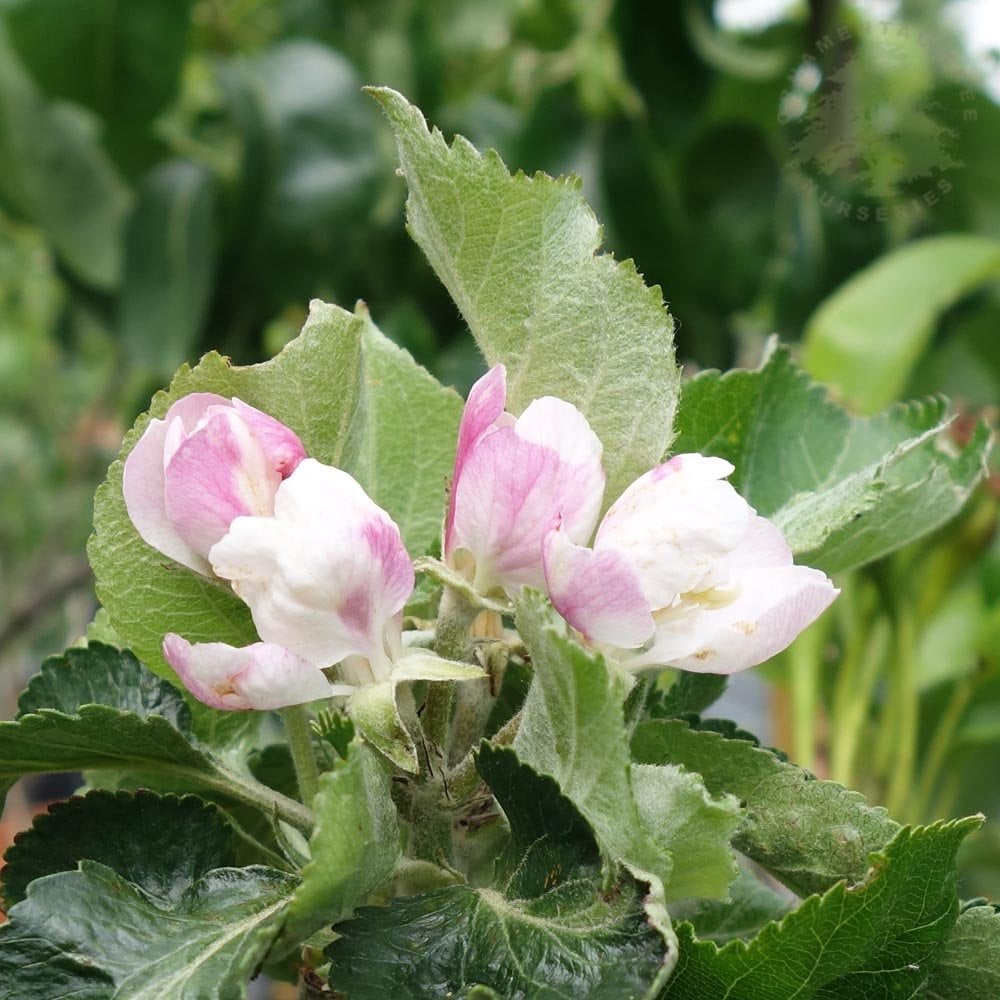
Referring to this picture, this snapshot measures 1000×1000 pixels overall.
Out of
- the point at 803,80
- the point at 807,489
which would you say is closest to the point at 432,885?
the point at 807,489

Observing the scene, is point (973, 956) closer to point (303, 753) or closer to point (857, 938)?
point (857, 938)

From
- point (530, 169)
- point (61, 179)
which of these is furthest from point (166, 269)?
point (530, 169)

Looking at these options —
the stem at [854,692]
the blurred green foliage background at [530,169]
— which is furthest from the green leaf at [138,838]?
the blurred green foliage background at [530,169]

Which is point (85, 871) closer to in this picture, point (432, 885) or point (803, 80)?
point (432, 885)

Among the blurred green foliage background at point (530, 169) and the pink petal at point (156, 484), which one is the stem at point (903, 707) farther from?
the pink petal at point (156, 484)

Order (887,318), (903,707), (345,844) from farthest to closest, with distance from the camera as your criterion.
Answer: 1. (887,318)
2. (903,707)
3. (345,844)

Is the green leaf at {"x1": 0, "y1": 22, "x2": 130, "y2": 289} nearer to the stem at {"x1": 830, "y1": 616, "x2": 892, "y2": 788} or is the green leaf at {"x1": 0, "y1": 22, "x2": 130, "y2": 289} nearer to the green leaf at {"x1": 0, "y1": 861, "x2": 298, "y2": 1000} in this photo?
the stem at {"x1": 830, "y1": 616, "x2": 892, "y2": 788}
